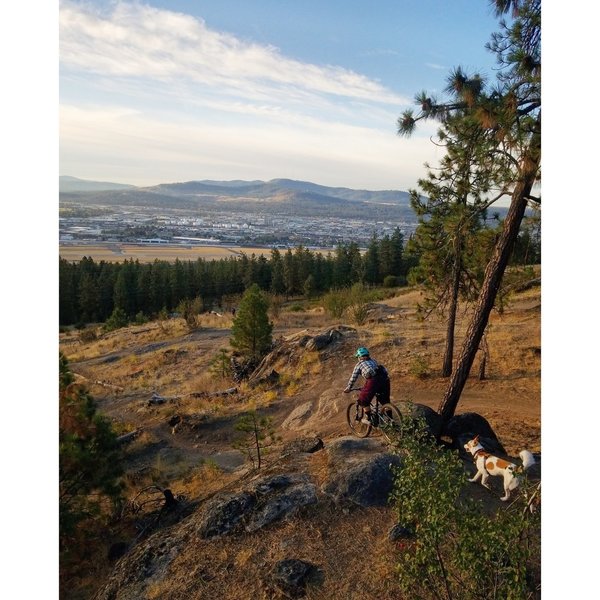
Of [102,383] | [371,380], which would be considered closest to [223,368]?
[102,383]

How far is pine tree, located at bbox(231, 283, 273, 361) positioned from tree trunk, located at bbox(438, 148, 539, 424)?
399 inches

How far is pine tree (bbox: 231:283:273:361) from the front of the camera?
701 inches

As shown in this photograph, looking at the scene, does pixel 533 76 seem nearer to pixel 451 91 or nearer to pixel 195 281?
pixel 451 91

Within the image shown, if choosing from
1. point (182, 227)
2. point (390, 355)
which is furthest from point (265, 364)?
point (182, 227)

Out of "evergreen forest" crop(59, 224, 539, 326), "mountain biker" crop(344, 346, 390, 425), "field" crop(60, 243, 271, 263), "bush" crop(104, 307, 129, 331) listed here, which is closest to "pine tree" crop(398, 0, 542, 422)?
"mountain biker" crop(344, 346, 390, 425)

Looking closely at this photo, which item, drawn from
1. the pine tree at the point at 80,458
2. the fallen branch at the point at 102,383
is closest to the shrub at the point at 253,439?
the pine tree at the point at 80,458

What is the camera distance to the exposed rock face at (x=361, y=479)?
621cm

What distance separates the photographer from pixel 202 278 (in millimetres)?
57500

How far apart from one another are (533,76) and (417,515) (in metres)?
5.41

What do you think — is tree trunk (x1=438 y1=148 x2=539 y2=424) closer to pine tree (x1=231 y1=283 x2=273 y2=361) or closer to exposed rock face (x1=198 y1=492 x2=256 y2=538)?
exposed rock face (x1=198 y1=492 x2=256 y2=538)

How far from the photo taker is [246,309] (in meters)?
17.8
